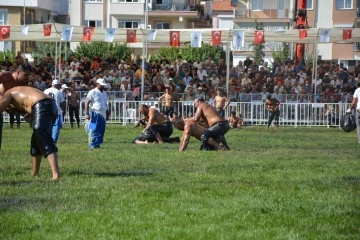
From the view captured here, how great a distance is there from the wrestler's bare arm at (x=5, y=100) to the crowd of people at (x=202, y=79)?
70.3ft

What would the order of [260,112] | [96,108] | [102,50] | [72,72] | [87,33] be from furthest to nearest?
[102,50], [72,72], [260,112], [87,33], [96,108]

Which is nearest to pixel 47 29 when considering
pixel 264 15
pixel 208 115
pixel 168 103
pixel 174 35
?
pixel 174 35

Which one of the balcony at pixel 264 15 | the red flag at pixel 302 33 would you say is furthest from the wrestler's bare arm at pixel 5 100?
the balcony at pixel 264 15

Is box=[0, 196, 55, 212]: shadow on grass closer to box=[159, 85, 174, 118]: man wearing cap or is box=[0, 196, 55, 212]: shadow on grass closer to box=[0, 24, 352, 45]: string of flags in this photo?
box=[0, 24, 352, 45]: string of flags

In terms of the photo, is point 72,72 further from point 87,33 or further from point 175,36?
point 175,36

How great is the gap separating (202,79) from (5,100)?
26.4 m

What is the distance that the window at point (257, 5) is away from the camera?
260 ft

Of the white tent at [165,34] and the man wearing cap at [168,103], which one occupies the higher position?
the white tent at [165,34]

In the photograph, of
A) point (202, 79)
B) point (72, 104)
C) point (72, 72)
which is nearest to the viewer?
point (72, 104)

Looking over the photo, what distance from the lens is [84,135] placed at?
27922 millimetres

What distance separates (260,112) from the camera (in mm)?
35656

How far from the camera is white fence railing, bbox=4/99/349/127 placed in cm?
3506

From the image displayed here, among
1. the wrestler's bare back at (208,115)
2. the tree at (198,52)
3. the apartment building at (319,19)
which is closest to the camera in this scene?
the wrestler's bare back at (208,115)

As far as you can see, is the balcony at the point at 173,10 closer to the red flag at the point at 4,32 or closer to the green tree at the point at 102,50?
the green tree at the point at 102,50
